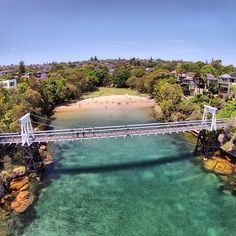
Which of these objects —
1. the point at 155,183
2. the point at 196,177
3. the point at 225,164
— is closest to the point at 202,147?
the point at 225,164

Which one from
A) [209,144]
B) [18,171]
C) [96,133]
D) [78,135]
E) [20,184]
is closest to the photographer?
[20,184]

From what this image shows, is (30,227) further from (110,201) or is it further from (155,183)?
(155,183)

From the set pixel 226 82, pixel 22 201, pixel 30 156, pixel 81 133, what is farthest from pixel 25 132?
pixel 226 82

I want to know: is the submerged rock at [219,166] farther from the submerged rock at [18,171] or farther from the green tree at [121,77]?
the green tree at [121,77]

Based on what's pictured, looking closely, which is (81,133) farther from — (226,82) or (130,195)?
(226,82)

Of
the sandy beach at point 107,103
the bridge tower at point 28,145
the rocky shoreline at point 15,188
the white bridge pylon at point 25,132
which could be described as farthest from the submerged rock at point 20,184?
the sandy beach at point 107,103
